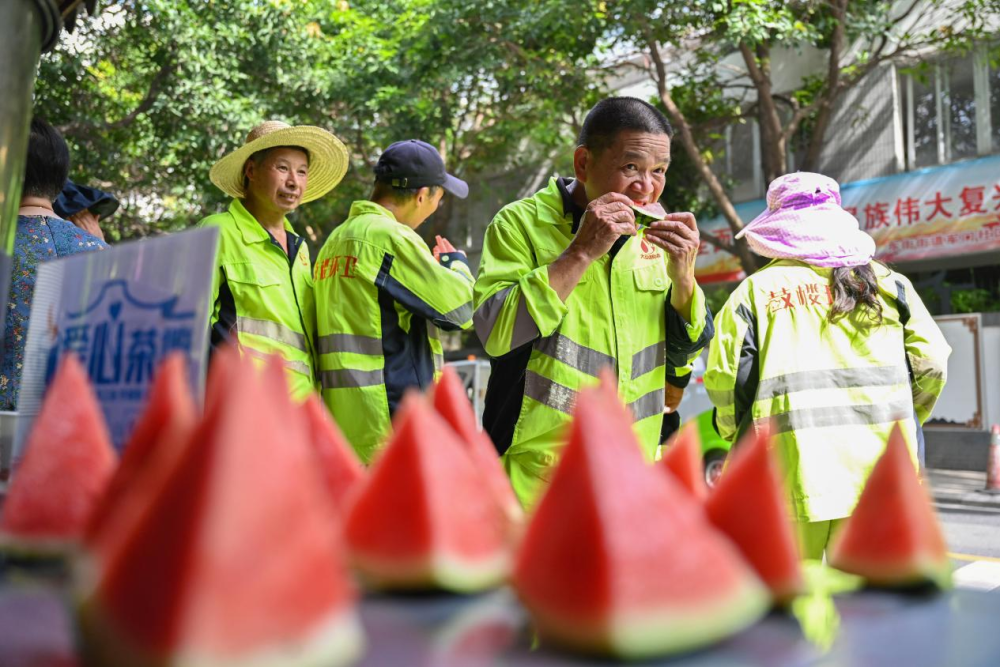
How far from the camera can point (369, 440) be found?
3545 millimetres

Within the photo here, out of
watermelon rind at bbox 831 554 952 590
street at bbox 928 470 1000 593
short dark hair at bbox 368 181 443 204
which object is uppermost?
short dark hair at bbox 368 181 443 204

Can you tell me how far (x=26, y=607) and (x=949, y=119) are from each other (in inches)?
705

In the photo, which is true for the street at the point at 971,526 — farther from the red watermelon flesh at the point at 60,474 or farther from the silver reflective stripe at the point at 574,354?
the red watermelon flesh at the point at 60,474

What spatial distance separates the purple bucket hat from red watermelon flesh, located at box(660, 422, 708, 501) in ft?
8.77

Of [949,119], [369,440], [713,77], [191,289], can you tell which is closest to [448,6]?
[713,77]

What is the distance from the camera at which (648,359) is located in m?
2.96

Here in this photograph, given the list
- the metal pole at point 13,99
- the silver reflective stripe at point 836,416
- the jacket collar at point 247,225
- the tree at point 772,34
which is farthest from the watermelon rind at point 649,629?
the tree at point 772,34

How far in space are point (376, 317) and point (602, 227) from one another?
130 cm

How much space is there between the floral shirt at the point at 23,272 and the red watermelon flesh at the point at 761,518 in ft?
9.62

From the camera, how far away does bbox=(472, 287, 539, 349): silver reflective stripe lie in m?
2.65

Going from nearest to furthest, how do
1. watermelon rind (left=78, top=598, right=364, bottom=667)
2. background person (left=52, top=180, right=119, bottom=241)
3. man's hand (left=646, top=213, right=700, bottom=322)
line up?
watermelon rind (left=78, top=598, right=364, bottom=667), man's hand (left=646, top=213, right=700, bottom=322), background person (left=52, top=180, right=119, bottom=241)

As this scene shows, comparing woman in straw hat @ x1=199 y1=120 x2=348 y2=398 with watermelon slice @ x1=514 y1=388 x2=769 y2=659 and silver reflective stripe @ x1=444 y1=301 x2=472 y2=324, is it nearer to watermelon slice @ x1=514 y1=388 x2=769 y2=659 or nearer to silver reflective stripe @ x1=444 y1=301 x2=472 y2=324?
silver reflective stripe @ x1=444 y1=301 x2=472 y2=324

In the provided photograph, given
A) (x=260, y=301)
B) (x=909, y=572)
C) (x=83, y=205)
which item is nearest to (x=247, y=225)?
(x=260, y=301)

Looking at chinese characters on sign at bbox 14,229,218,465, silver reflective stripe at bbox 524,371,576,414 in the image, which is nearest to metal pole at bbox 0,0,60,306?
chinese characters on sign at bbox 14,229,218,465
